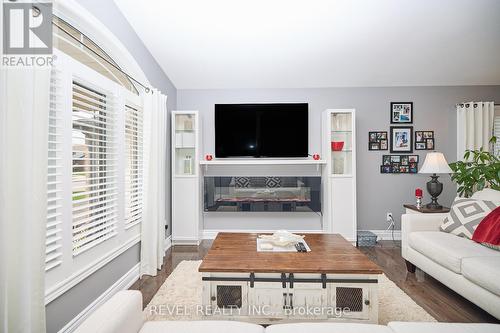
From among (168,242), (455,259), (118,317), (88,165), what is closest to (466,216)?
(455,259)

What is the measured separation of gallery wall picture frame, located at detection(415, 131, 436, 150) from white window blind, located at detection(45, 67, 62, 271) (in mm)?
4632

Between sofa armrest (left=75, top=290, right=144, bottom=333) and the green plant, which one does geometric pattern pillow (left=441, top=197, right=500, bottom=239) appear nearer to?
the green plant

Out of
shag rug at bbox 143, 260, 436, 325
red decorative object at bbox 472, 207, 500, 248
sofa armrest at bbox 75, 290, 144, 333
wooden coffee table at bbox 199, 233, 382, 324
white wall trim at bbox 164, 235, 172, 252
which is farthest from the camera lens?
white wall trim at bbox 164, 235, 172, 252

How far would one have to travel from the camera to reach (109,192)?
2.45m

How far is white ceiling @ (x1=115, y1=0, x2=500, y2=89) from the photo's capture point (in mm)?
2539

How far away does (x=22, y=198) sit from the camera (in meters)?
1.27

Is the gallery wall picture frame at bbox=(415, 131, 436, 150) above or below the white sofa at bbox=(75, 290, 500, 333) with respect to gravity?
above

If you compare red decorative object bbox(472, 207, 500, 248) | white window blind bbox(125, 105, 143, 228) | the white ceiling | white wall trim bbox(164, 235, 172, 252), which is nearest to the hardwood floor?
white wall trim bbox(164, 235, 172, 252)

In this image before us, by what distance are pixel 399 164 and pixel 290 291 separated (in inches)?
131

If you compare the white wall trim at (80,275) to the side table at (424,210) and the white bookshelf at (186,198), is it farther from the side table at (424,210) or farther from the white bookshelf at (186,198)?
the side table at (424,210)

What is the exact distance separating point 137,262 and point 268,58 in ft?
9.44

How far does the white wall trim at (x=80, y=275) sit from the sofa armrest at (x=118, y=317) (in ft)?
2.32

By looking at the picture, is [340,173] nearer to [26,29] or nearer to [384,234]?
[384,234]

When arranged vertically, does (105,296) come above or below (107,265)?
below
